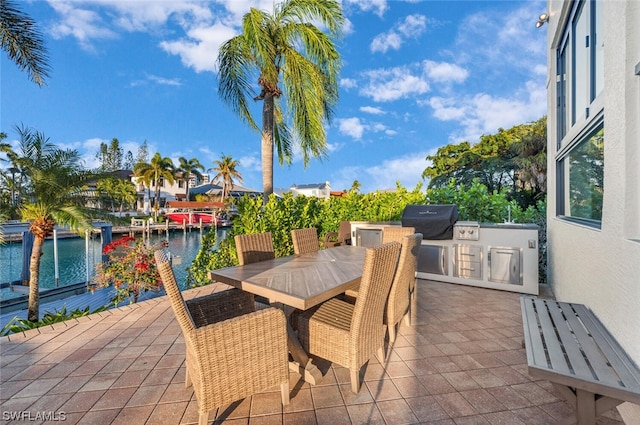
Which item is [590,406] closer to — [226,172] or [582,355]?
[582,355]

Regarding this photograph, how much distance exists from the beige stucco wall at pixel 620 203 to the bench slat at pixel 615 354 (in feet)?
0.14

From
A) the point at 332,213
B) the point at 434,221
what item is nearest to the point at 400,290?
the point at 434,221

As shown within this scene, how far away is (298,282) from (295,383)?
73 cm

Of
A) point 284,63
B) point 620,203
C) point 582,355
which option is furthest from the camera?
point 284,63

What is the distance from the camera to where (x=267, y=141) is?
645 cm

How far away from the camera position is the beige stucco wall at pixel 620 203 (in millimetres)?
1619

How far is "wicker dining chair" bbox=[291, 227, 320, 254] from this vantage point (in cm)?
367

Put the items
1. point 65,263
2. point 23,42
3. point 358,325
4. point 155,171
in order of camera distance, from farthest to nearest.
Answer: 1. point 155,171
2. point 65,263
3. point 23,42
4. point 358,325

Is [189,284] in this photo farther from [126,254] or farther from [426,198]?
[426,198]

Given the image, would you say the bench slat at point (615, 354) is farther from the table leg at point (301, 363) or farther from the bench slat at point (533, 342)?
the table leg at point (301, 363)

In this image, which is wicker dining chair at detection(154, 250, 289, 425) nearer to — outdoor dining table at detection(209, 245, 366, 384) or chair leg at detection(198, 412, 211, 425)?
chair leg at detection(198, 412, 211, 425)

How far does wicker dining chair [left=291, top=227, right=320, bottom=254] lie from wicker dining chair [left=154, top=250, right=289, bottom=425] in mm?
1851

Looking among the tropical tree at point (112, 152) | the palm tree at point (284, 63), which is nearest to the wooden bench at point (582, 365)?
the palm tree at point (284, 63)

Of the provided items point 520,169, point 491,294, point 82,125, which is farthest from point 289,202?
point 82,125
